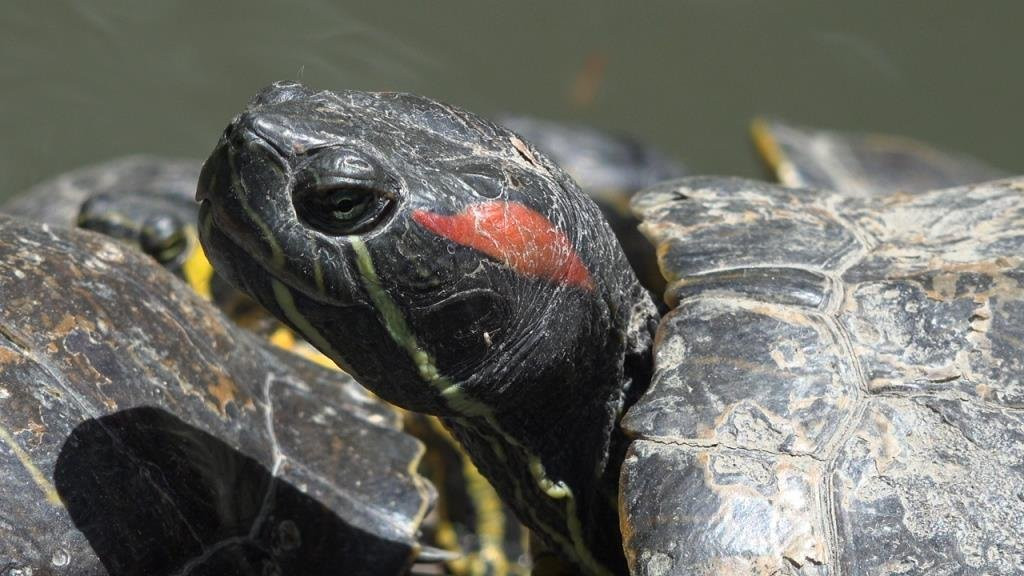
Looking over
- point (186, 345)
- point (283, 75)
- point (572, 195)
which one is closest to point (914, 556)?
point (572, 195)

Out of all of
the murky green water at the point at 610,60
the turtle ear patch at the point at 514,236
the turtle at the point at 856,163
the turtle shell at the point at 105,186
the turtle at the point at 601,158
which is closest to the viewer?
the turtle ear patch at the point at 514,236

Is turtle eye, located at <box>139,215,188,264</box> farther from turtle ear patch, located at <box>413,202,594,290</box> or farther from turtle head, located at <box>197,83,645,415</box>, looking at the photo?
turtle ear patch, located at <box>413,202,594,290</box>


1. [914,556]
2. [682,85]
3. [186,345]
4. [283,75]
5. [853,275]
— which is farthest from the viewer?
[682,85]

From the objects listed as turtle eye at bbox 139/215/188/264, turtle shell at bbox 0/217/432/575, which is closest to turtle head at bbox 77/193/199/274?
turtle eye at bbox 139/215/188/264

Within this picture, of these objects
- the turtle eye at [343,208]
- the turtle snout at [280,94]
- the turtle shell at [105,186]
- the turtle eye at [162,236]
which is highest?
the turtle snout at [280,94]

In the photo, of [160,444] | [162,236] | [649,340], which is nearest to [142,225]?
[162,236]

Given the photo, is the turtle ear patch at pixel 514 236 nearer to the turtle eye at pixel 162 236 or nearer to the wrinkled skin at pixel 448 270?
the wrinkled skin at pixel 448 270

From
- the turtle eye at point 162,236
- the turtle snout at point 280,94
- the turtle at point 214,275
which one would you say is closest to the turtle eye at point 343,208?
the turtle snout at point 280,94

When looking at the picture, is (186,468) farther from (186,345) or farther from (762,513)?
(762,513)

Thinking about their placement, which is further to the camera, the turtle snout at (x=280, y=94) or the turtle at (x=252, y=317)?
the turtle at (x=252, y=317)
